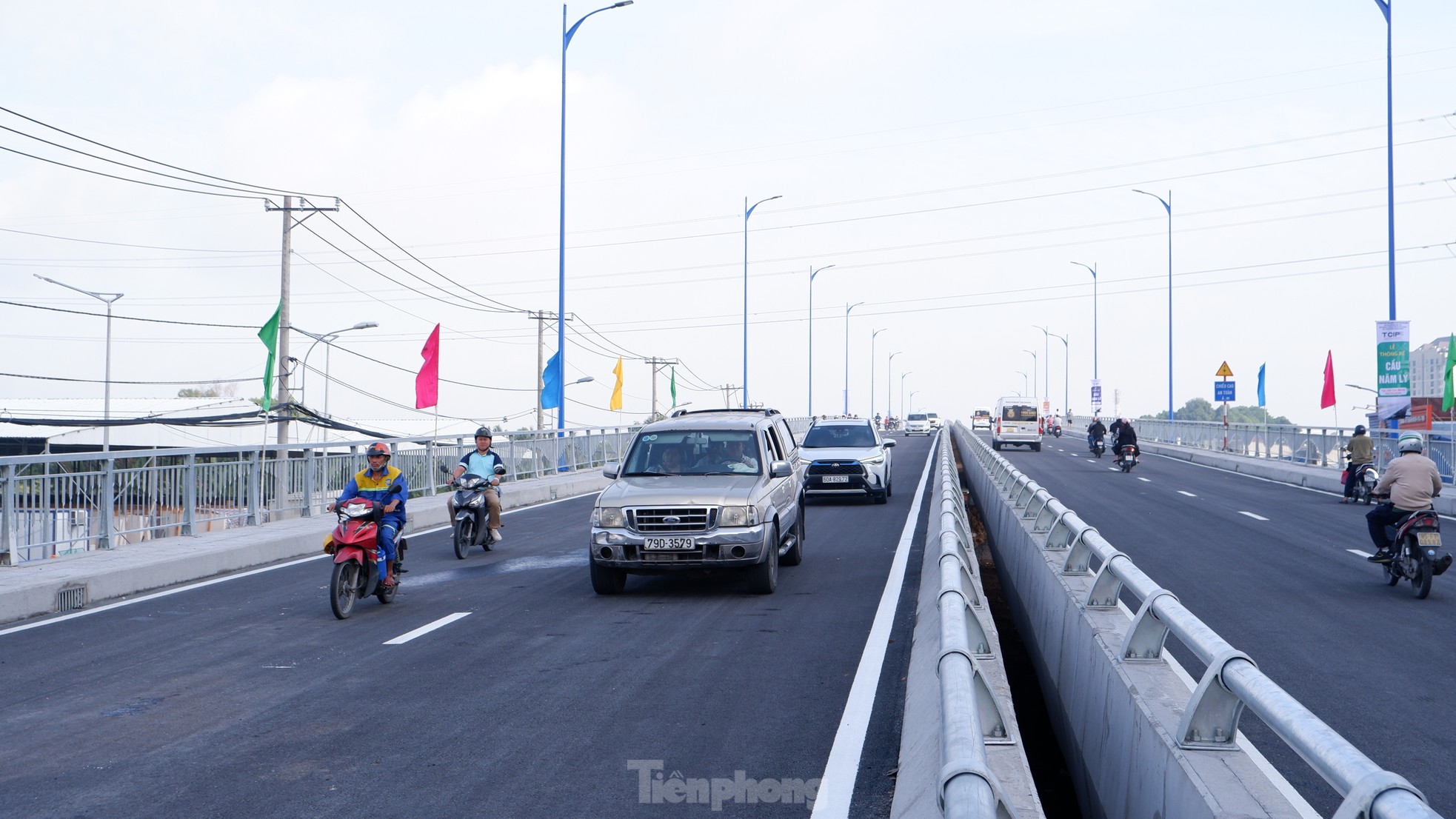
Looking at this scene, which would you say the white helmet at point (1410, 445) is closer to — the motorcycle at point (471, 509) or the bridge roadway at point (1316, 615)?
the bridge roadway at point (1316, 615)

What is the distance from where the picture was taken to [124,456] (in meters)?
14.5

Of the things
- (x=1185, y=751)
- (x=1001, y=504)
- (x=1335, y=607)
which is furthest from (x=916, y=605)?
(x=1185, y=751)

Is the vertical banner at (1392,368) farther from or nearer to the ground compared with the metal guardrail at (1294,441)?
farther from the ground

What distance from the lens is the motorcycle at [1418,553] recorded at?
479 inches

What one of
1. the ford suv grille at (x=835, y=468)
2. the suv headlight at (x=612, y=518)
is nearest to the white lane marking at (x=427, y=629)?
the suv headlight at (x=612, y=518)

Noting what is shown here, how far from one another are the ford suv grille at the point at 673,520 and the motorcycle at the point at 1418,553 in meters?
7.11

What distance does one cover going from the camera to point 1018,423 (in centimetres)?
5747

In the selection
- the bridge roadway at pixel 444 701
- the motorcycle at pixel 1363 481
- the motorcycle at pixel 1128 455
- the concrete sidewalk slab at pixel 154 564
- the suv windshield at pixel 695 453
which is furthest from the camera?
the motorcycle at pixel 1128 455

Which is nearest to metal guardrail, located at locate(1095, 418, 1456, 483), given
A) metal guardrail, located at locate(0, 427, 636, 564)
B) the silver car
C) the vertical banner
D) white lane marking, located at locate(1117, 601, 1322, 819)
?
the vertical banner

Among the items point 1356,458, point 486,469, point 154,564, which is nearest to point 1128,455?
point 1356,458

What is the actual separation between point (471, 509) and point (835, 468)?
988 cm

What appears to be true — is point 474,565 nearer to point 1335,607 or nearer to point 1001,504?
point 1001,504

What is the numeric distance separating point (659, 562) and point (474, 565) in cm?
395

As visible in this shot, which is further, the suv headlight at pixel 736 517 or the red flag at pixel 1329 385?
Result: the red flag at pixel 1329 385
